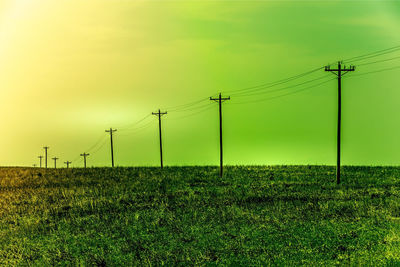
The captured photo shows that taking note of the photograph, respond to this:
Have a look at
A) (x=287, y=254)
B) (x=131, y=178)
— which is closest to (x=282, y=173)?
(x=131, y=178)

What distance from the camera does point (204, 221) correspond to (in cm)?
2709

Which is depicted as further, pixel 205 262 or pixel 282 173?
pixel 282 173

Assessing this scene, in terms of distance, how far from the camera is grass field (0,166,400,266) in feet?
63.6

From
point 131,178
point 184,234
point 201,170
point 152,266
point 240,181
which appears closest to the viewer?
point 152,266

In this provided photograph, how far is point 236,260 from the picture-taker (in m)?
18.2

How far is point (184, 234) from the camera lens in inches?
931

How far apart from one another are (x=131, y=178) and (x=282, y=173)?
16590 mm

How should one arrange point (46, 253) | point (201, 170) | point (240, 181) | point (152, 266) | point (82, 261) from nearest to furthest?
1. point (152, 266)
2. point (82, 261)
3. point (46, 253)
4. point (240, 181)
5. point (201, 170)

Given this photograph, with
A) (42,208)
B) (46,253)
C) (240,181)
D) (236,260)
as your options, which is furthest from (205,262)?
(240,181)

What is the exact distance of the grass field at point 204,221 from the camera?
763 inches

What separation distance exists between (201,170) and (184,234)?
3896 cm

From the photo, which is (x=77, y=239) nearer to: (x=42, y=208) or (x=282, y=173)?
(x=42, y=208)

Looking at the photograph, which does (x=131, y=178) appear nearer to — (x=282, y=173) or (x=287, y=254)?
(x=282, y=173)

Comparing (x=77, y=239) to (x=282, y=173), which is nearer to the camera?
(x=77, y=239)
